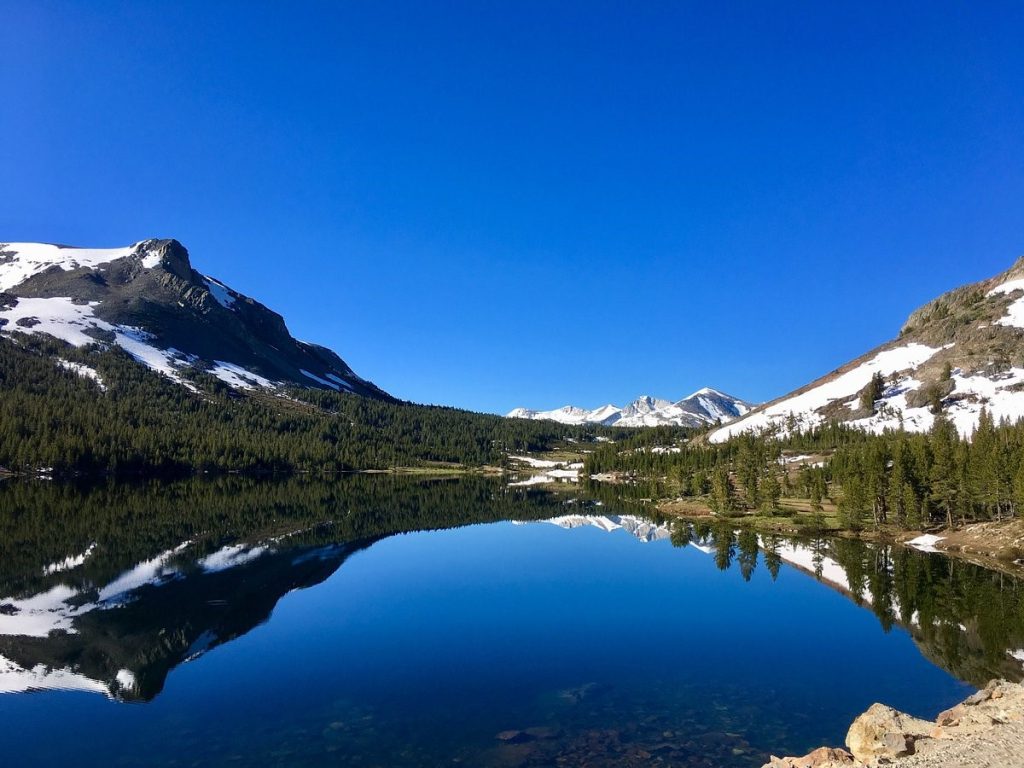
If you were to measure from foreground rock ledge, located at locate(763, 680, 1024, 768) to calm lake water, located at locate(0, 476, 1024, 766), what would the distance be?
10.8 ft

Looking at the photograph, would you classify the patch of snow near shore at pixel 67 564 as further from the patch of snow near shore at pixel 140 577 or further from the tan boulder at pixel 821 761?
the tan boulder at pixel 821 761

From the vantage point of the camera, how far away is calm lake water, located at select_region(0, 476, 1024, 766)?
68.8 ft

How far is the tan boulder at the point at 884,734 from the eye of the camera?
51.9ft

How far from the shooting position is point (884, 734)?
646 inches

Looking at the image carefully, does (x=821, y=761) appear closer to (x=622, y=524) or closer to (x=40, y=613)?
(x=40, y=613)

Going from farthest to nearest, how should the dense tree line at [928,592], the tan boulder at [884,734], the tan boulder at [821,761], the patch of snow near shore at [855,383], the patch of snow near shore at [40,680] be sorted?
the patch of snow near shore at [855,383], the dense tree line at [928,592], the patch of snow near shore at [40,680], the tan boulder at [821,761], the tan boulder at [884,734]

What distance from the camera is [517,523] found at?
91.7m

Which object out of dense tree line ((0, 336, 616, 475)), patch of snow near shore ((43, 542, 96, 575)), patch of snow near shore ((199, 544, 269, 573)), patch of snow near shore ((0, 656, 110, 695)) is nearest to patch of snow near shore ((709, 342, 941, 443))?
dense tree line ((0, 336, 616, 475))

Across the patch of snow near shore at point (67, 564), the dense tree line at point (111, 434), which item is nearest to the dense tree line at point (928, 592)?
the patch of snow near shore at point (67, 564)

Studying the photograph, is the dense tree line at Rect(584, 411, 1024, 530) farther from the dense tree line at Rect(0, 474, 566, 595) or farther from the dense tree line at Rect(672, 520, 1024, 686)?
the dense tree line at Rect(0, 474, 566, 595)

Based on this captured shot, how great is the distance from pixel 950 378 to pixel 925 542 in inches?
4746

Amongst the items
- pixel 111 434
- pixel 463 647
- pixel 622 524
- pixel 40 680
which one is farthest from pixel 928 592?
pixel 111 434

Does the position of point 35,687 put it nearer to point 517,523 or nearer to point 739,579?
point 739,579

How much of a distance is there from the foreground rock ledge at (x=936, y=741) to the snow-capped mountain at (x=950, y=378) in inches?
5221
